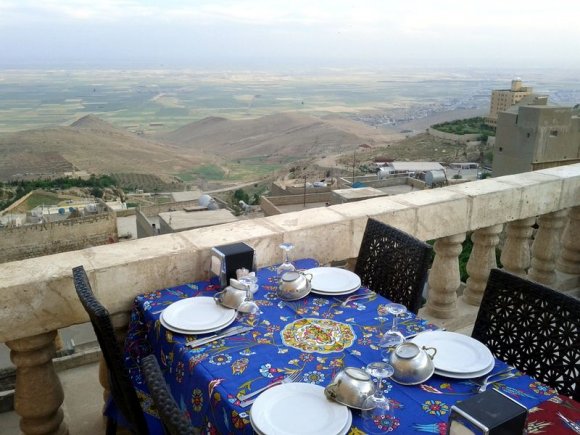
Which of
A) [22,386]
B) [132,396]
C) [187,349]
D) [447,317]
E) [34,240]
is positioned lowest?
[34,240]

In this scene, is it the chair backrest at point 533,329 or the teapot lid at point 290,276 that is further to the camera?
the teapot lid at point 290,276

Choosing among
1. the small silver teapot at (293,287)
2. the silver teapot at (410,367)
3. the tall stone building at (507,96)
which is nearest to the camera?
the silver teapot at (410,367)

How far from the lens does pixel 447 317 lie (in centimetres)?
321

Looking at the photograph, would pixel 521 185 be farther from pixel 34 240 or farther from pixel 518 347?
pixel 34 240

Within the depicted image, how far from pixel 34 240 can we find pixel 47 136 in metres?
63.4

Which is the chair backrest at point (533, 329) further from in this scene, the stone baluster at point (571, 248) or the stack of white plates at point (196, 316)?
the stone baluster at point (571, 248)

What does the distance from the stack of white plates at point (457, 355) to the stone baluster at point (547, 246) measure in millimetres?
2244

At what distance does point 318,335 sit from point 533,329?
766mm

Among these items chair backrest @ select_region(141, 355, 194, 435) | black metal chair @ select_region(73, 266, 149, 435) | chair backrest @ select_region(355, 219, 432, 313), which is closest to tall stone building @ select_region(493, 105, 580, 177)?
chair backrest @ select_region(355, 219, 432, 313)

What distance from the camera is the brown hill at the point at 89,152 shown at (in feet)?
233

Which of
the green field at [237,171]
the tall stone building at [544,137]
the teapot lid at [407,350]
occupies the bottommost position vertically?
the green field at [237,171]

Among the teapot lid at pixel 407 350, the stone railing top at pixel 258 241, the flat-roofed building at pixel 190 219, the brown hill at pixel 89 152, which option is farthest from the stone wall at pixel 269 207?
the brown hill at pixel 89 152

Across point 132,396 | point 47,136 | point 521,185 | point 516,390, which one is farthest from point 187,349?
point 47,136

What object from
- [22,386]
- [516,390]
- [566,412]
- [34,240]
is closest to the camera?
[566,412]
